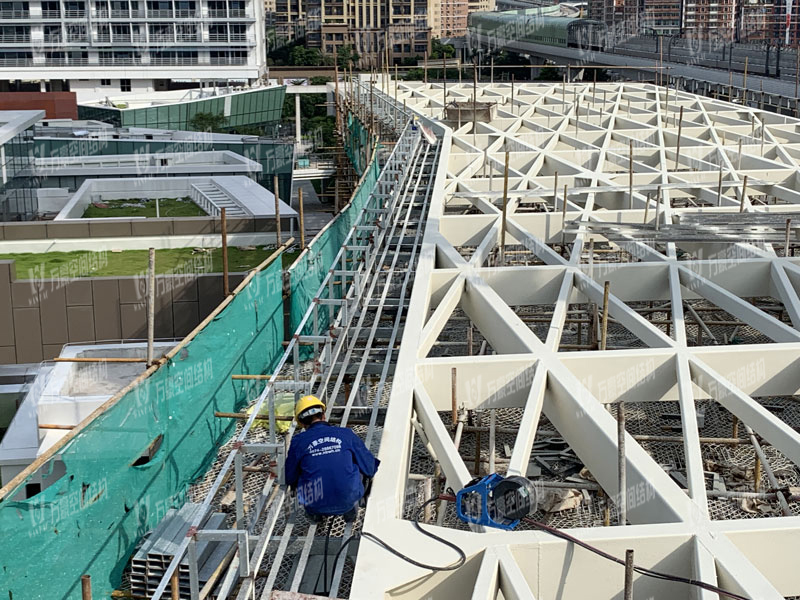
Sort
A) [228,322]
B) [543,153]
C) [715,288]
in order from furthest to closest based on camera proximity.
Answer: [543,153] → [228,322] → [715,288]

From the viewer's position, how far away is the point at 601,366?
34.3 ft

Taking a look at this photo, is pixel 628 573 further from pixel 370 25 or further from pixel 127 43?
pixel 370 25

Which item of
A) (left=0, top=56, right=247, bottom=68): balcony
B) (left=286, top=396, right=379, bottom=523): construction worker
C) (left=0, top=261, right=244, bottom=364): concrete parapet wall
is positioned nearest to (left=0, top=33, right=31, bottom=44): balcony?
(left=0, top=56, right=247, bottom=68): balcony

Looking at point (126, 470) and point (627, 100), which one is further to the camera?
point (627, 100)

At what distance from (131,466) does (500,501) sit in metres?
4.66

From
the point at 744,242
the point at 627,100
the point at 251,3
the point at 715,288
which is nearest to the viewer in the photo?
the point at 715,288

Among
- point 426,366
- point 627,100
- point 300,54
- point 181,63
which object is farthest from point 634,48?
point 426,366

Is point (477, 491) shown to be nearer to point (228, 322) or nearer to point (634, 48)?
point (228, 322)

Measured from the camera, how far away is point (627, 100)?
35562mm

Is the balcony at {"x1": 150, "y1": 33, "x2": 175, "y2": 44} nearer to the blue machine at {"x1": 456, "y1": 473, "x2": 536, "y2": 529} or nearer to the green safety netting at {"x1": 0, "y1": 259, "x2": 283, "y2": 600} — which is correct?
the green safety netting at {"x1": 0, "y1": 259, "x2": 283, "y2": 600}

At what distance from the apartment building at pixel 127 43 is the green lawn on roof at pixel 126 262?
70996 millimetres

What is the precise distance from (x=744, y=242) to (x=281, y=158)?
31.1 meters

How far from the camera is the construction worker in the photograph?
786 centimetres

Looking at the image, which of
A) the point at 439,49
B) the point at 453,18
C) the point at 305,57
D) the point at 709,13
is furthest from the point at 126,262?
the point at 453,18
